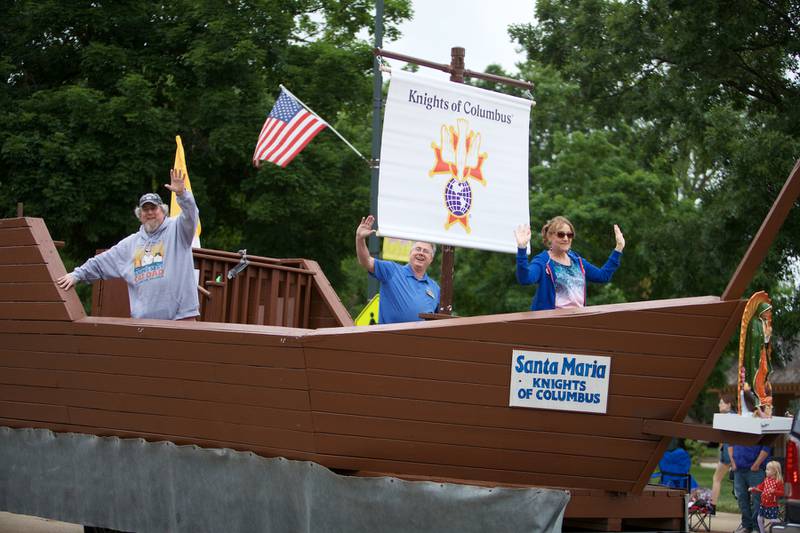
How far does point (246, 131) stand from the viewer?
70.2ft

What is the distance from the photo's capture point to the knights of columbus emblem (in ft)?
33.1

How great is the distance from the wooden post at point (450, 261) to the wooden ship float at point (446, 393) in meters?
4.40

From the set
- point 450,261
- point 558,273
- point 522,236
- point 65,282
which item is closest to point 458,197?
point 450,261

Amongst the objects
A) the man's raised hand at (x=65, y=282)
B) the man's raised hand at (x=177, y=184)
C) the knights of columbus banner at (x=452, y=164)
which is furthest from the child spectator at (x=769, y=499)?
the man's raised hand at (x=65, y=282)

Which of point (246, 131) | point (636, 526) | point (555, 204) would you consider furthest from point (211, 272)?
point (555, 204)

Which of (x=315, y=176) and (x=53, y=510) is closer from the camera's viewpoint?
(x=53, y=510)

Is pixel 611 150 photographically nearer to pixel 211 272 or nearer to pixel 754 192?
pixel 754 192

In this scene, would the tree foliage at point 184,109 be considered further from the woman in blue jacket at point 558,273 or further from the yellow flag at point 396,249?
the woman in blue jacket at point 558,273

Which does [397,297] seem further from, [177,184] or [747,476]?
[747,476]

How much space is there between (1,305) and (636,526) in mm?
4395

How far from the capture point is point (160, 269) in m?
7.60

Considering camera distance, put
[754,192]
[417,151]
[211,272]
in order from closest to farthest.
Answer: [211,272] → [417,151] → [754,192]

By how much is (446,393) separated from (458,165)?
4.45 meters

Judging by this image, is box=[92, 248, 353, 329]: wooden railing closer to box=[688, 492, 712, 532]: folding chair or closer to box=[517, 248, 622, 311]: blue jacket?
box=[517, 248, 622, 311]: blue jacket
